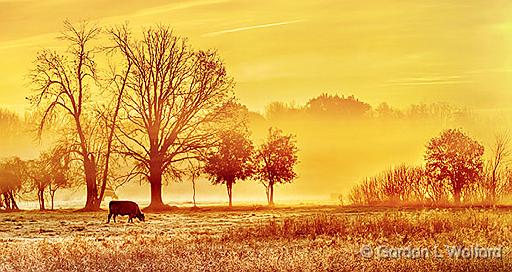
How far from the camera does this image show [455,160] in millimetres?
66688

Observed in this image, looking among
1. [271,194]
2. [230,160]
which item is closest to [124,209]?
[230,160]

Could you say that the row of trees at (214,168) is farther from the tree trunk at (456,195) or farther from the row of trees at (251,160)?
the tree trunk at (456,195)

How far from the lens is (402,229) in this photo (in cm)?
3353

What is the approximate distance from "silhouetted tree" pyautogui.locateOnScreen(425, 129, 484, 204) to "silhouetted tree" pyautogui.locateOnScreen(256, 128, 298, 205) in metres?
12.0

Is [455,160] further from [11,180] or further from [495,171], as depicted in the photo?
[11,180]

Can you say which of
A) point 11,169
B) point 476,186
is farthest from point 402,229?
point 11,169

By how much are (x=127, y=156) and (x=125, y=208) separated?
45.6ft

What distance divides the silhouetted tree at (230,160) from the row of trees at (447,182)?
988 cm

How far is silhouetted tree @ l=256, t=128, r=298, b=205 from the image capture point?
74.4 metres

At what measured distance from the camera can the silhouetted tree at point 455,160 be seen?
64.2 m

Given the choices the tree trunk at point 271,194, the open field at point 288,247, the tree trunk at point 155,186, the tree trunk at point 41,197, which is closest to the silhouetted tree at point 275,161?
the tree trunk at point 271,194

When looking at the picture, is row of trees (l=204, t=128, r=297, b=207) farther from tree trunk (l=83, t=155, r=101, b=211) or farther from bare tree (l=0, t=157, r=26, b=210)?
bare tree (l=0, t=157, r=26, b=210)

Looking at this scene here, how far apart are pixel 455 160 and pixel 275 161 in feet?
50.1

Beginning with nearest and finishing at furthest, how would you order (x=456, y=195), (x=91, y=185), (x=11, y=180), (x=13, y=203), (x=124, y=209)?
(x=124, y=209) → (x=456, y=195) → (x=91, y=185) → (x=13, y=203) → (x=11, y=180)
